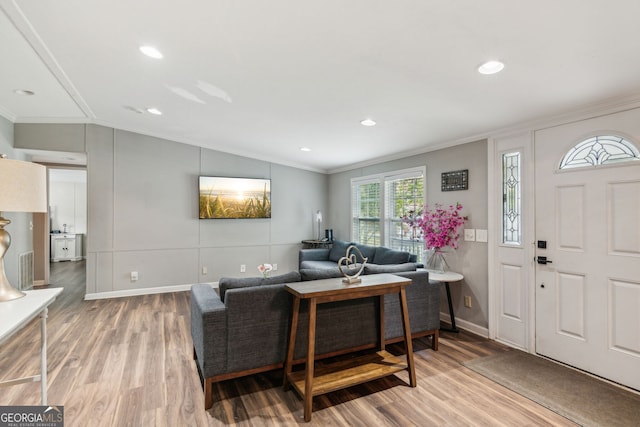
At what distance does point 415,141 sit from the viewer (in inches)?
163

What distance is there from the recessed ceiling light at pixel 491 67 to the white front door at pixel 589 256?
1175 mm

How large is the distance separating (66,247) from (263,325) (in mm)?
8941

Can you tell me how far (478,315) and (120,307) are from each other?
4.76 metres

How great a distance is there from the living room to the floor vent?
0.16m

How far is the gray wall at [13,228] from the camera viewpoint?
441 cm

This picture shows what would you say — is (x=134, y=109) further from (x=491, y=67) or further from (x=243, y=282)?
(x=491, y=67)

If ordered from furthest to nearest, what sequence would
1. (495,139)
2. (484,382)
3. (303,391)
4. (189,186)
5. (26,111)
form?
(189,186)
(26,111)
(495,139)
(484,382)
(303,391)

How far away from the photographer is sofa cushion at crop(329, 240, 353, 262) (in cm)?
575

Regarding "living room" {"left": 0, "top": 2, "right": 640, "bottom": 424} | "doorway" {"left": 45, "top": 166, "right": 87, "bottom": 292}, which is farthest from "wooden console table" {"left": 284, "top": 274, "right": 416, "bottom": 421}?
"doorway" {"left": 45, "top": 166, "right": 87, "bottom": 292}

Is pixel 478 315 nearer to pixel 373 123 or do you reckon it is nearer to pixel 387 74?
pixel 373 123

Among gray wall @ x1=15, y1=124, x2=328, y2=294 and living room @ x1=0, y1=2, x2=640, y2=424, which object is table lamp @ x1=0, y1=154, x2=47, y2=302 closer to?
living room @ x1=0, y1=2, x2=640, y2=424

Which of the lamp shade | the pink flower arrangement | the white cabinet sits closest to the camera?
the lamp shade

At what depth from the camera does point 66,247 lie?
8.66 meters

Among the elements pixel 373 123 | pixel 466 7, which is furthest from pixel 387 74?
pixel 373 123
